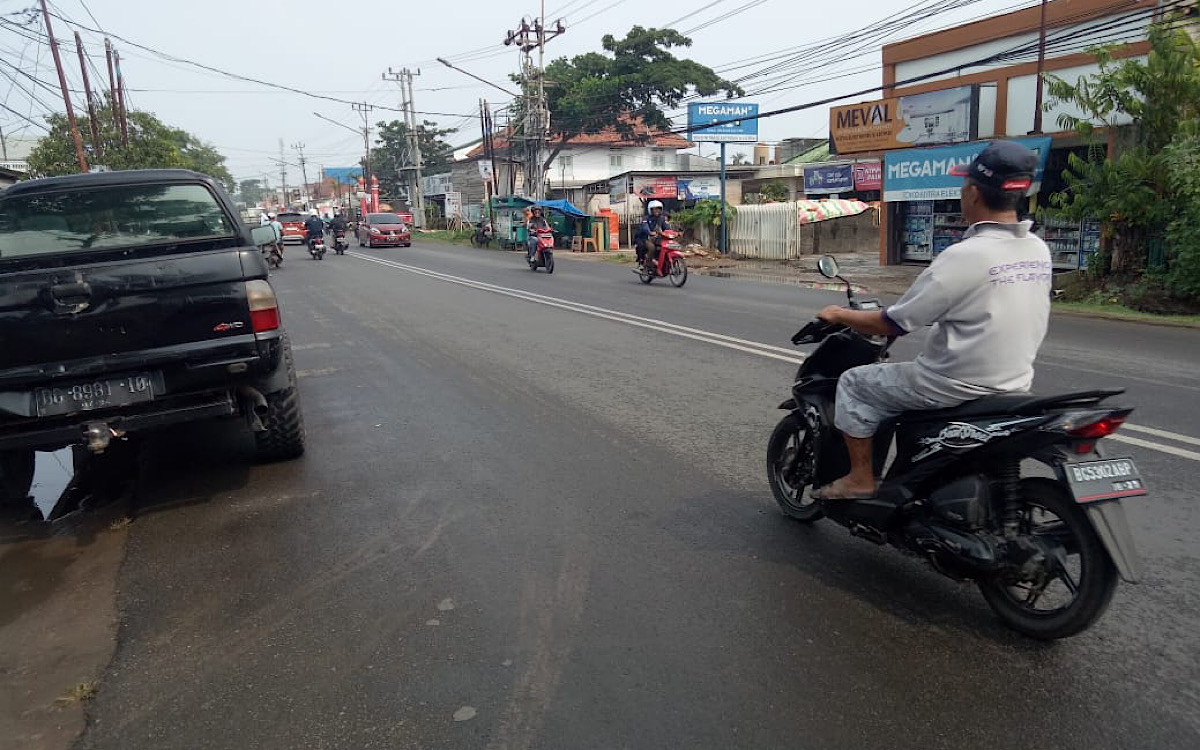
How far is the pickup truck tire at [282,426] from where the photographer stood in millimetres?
5262

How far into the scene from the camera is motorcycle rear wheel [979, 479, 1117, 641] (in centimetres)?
280

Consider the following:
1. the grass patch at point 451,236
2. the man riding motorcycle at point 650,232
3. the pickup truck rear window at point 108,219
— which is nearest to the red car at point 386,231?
the grass patch at point 451,236

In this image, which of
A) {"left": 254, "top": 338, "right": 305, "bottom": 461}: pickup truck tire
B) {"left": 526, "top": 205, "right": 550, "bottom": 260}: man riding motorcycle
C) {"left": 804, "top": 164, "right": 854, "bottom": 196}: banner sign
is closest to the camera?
{"left": 254, "top": 338, "right": 305, "bottom": 461}: pickup truck tire

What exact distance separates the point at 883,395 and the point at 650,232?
1434 centimetres

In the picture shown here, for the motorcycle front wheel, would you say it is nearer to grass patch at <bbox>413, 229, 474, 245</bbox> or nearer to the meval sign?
the meval sign

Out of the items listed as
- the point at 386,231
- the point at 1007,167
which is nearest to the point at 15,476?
the point at 1007,167

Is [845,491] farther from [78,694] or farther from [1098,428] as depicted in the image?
[78,694]

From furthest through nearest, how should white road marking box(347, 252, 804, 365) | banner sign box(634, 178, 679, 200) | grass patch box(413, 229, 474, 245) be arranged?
1. grass patch box(413, 229, 474, 245)
2. banner sign box(634, 178, 679, 200)
3. white road marking box(347, 252, 804, 365)

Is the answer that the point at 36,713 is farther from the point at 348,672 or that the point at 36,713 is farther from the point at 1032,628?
the point at 1032,628

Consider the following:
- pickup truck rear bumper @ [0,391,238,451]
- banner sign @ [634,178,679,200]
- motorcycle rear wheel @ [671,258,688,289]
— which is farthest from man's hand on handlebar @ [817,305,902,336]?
banner sign @ [634,178,679,200]

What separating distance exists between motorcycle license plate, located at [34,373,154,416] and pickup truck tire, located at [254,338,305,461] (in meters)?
0.85

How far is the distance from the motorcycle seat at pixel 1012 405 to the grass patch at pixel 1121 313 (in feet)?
32.1

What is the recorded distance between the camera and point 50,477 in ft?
18.8

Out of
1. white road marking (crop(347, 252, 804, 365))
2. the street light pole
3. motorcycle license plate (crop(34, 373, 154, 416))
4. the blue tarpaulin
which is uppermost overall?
the street light pole
